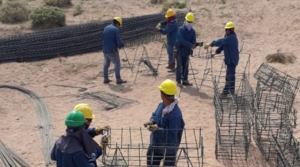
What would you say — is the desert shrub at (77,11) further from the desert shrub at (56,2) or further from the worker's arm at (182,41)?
the worker's arm at (182,41)

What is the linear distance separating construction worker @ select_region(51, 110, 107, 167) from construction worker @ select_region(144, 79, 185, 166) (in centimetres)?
108

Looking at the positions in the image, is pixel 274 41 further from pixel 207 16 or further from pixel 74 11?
pixel 74 11

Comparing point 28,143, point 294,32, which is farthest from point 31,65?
point 294,32

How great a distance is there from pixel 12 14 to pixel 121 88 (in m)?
8.71

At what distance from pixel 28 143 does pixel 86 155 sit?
13.2 feet

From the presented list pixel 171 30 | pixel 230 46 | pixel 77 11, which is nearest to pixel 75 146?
pixel 230 46

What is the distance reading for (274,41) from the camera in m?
15.6

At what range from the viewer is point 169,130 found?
5.74 metres

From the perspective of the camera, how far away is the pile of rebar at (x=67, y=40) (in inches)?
547

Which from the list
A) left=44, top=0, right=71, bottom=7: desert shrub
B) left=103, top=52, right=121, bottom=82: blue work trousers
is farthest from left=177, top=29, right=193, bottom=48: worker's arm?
left=44, top=0, right=71, bottom=7: desert shrub

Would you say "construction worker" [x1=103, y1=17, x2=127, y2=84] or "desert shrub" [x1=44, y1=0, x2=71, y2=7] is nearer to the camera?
"construction worker" [x1=103, y1=17, x2=127, y2=84]

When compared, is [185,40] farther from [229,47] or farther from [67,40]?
[67,40]

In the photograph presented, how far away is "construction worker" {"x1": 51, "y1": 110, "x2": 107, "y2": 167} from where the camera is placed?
464cm

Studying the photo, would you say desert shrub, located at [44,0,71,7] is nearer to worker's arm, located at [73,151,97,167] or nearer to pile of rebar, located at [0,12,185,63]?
pile of rebar, located at [0,12,185,63]
